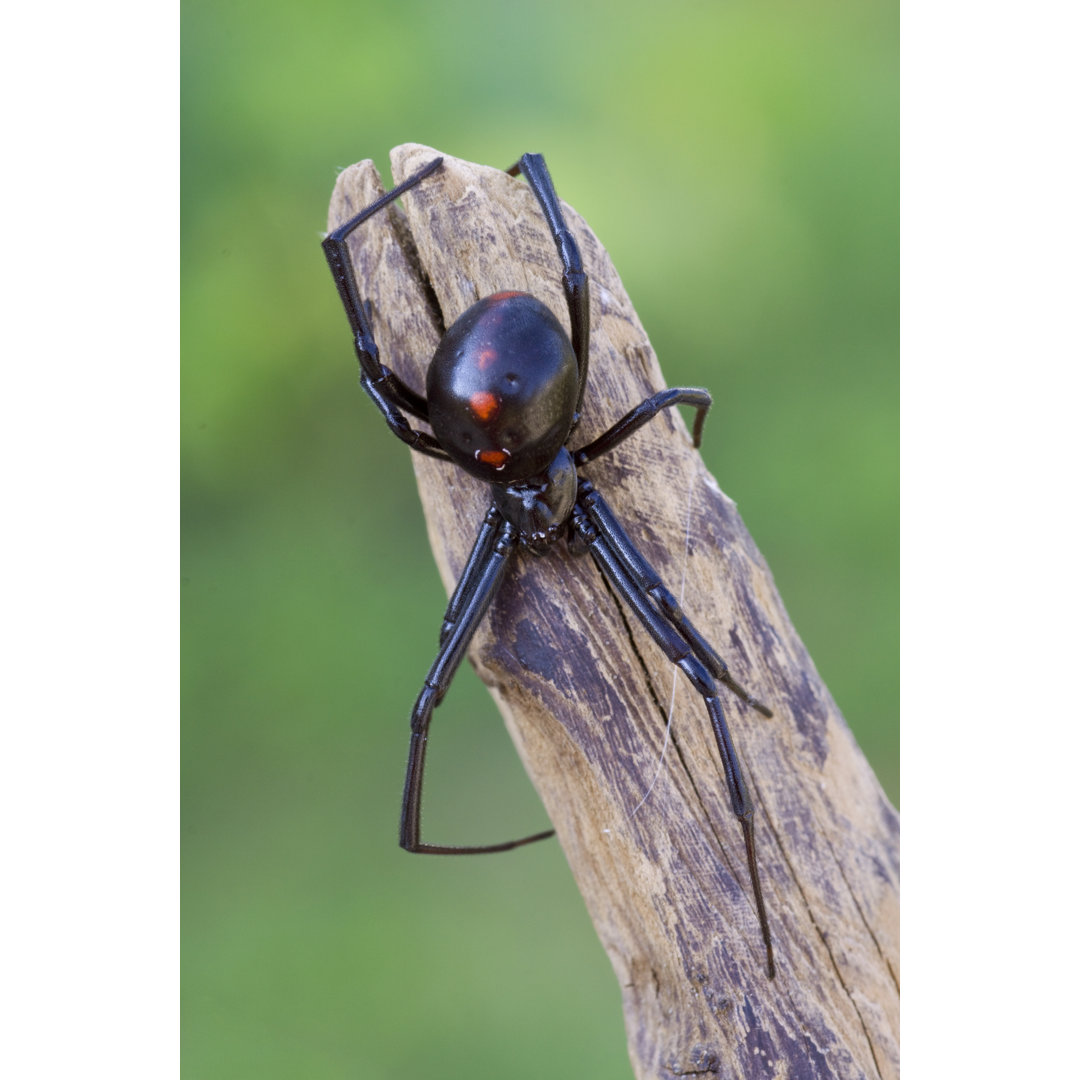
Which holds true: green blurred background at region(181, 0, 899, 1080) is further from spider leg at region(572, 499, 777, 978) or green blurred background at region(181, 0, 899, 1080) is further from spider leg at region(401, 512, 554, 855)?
spider leg at region(572, 499, 777, 978)

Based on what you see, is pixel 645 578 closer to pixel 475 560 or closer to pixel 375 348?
pixel 475 560

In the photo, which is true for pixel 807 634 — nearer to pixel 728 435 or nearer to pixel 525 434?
pixel 728 435

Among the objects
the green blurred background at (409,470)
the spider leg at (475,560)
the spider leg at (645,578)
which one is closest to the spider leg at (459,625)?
the spider leg at (475,560)

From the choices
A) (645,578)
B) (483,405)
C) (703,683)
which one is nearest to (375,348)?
(483,405)

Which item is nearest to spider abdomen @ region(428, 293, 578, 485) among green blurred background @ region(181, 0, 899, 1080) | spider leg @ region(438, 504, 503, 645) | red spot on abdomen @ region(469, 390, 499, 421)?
red spot on abdomen @ region(469, 390, 499, 421)

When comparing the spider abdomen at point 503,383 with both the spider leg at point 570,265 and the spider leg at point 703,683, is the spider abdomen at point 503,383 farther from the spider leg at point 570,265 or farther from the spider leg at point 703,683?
the spider leg at point 703,683
